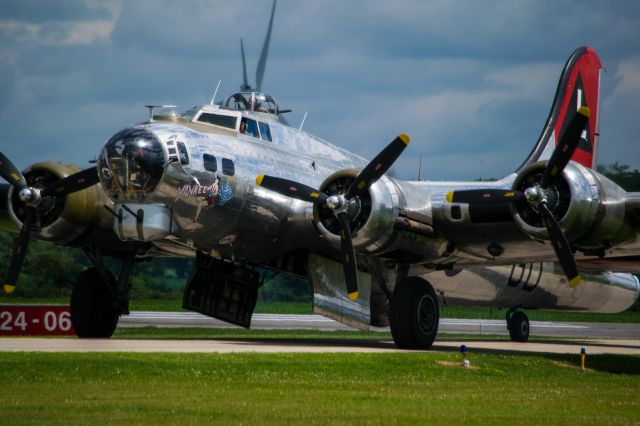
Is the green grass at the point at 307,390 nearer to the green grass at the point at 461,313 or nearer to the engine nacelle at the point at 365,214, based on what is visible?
the engine nacelle at the point at 365,214

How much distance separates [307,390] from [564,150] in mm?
7536

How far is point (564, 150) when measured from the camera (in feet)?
60.6

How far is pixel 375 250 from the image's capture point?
789 inches

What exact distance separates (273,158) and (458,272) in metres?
7.09

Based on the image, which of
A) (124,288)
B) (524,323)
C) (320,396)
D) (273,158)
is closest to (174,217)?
(273,158)

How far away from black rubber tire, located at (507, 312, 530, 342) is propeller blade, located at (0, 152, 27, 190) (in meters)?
15.3

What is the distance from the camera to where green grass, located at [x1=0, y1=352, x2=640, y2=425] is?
37.2 feet

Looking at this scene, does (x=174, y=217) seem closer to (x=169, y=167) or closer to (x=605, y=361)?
(x=169, y=167)

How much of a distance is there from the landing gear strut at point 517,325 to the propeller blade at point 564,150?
38.2ft

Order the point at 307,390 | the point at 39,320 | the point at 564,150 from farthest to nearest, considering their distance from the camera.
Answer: the point at 39,320 → the point at 564,150 → the point at 307,390

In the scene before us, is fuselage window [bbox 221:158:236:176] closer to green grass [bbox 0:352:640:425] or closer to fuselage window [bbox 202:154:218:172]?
fuselage window [bbox 202:154:218:172]

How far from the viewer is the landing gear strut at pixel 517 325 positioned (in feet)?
97.9

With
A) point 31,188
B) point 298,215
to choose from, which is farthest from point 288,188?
point 31,188

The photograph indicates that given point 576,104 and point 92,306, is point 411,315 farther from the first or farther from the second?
point 576,104
